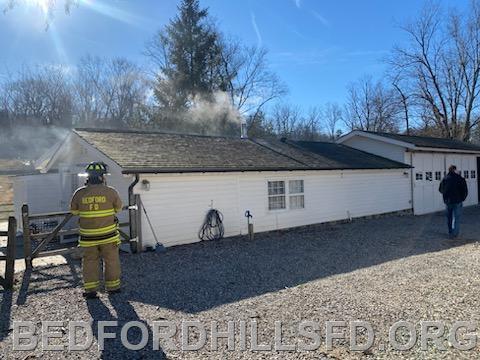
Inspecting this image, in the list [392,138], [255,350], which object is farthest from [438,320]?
[392,138]

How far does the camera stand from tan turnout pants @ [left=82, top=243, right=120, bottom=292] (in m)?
6.21

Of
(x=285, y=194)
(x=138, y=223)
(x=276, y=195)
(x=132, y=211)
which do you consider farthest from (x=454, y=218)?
(x=132, y=211)

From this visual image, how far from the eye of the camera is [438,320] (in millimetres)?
4961

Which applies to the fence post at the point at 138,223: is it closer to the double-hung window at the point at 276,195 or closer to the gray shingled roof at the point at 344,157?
the double-hung window at the point at 276,195

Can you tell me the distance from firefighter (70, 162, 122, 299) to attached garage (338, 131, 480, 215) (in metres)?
14.9

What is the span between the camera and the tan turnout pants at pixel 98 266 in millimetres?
6215

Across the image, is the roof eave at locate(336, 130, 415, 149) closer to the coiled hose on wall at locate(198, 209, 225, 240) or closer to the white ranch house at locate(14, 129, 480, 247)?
the white ranch house at locate(14, 129, 480, 247)

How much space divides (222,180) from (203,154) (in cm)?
124

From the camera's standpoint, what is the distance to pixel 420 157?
746 inches

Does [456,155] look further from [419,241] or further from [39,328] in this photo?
[39,328]

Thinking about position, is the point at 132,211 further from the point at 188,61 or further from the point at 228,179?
the point at 188,61

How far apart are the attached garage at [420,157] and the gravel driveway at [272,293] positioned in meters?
8.33

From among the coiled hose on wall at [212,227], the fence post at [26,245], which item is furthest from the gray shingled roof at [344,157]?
the fence post at [26,245]

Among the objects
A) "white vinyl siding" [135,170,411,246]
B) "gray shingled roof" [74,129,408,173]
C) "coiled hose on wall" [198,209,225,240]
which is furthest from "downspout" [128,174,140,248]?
"coiled hose on wall" [198,209,225,240]
